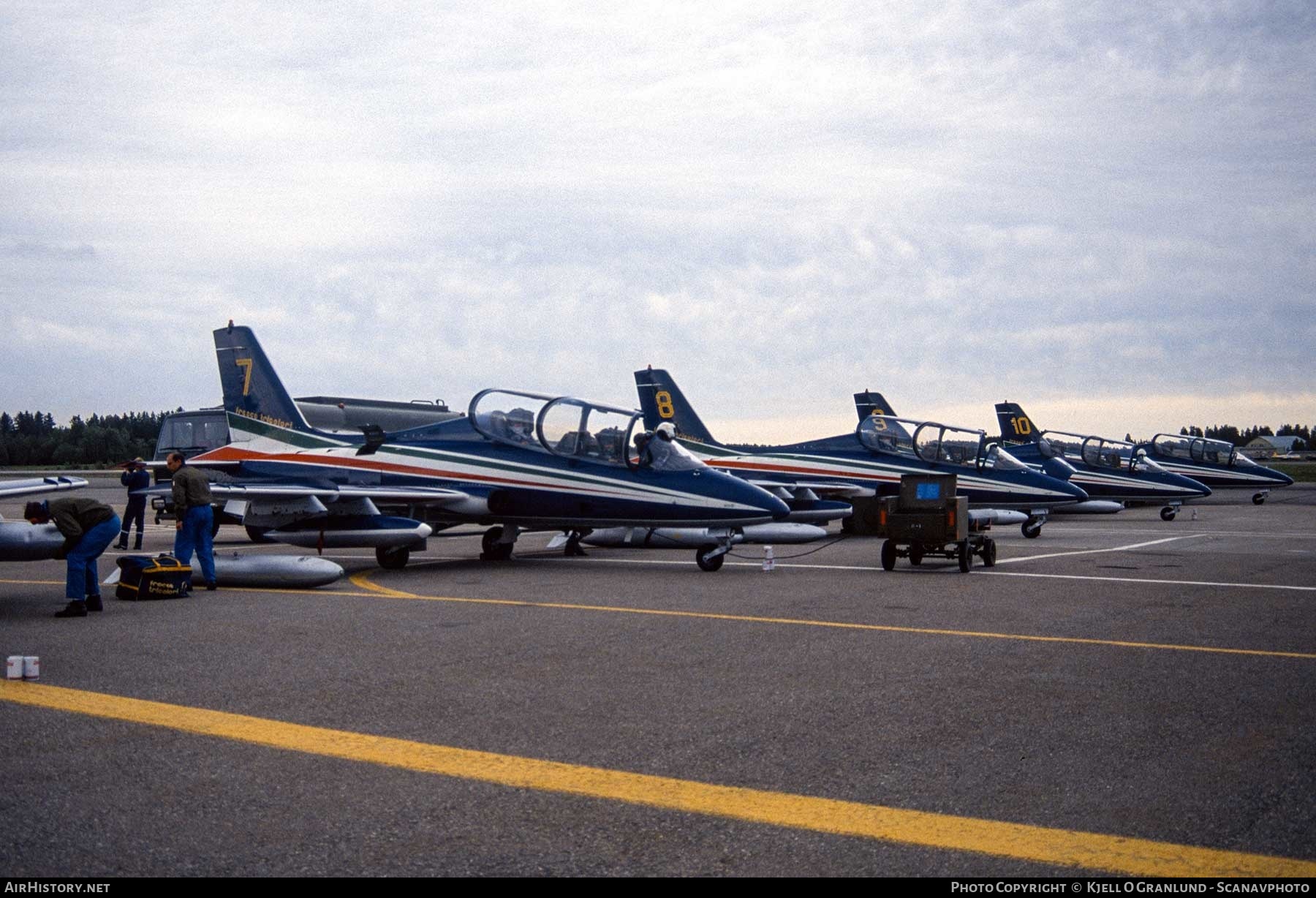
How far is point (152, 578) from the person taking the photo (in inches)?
440

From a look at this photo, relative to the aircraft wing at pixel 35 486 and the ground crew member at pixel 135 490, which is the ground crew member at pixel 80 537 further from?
the ground crew member at pixel 135 490

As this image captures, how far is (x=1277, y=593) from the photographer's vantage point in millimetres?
11562

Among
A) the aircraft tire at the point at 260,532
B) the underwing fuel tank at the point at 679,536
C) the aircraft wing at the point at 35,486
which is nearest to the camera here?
the aircraft wing at the point at 35,486

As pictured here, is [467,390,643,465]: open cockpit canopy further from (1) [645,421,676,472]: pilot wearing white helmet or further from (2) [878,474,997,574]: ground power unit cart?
(2) [878,474,997,574]: ground power unit cart

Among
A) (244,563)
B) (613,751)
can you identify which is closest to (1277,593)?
(613,751)

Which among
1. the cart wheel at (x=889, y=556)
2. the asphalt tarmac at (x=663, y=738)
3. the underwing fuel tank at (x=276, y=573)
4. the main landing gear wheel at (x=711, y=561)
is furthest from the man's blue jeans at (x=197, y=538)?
the cart wheel at (x=889, y=556)

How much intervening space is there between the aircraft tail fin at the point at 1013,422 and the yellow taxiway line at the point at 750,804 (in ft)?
109

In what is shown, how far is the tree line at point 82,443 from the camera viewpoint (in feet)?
259

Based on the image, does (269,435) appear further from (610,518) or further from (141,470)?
(610,518)

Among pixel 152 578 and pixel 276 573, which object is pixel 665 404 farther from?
pixel 152 578

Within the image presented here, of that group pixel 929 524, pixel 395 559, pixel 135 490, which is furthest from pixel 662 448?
pixel 135 490

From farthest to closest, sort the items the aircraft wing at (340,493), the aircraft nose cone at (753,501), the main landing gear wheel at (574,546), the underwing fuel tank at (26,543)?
1. the main landing gear wheel at (574,546)
2. the aircraft wing at (340,493)
3. the aircraft nose cone at (753,501)
4. the underwing fuel tank at (26,543)

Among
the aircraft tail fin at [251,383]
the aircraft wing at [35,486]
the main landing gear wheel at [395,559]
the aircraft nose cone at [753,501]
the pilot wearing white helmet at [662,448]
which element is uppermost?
the aircraft tail fin at [251,383]
